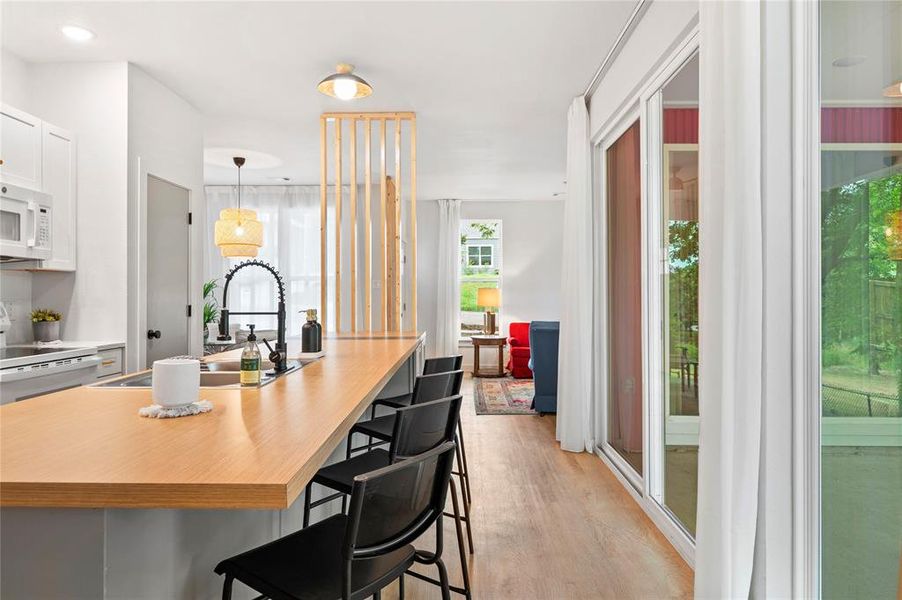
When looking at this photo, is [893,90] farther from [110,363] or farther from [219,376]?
[110,363]

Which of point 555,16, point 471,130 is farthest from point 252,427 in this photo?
point 471,130

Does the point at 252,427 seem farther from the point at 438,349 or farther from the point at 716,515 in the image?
the point at 438,349

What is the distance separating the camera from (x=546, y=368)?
18.3ft

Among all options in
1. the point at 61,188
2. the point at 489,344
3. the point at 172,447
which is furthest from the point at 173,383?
the point at 489,344

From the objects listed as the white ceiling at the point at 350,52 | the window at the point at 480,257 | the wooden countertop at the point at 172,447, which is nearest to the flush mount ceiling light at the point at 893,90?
the wooden countertop at the point at 172,447

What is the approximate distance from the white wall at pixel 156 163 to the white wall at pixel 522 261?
4579mm

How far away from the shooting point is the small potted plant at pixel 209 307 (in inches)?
269

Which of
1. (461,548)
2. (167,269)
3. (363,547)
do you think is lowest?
(461,548)

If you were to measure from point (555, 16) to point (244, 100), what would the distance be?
2.58 metres

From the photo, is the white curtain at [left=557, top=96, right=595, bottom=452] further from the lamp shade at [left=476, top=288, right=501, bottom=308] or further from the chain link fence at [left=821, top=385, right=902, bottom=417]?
the lamp shade at [left=476, top=288, right=501, bottom=308]

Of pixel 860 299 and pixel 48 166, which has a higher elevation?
Answer: pixel 48 166

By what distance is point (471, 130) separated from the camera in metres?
5.18

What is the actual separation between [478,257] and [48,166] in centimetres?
629

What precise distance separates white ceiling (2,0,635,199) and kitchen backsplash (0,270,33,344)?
1.43 metres
